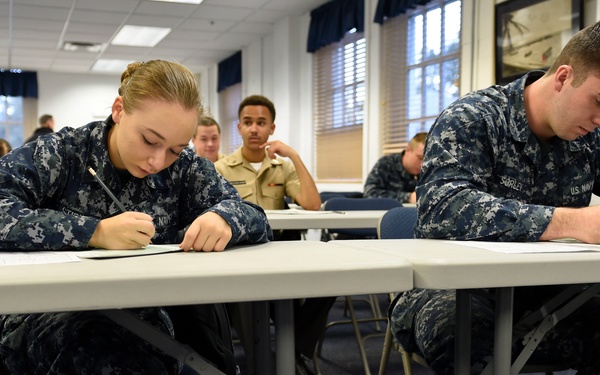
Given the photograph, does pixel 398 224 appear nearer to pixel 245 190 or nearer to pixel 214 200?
pixel 214 200

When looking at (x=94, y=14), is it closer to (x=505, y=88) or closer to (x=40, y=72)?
(x=40, y=72)

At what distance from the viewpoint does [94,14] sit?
670 cm

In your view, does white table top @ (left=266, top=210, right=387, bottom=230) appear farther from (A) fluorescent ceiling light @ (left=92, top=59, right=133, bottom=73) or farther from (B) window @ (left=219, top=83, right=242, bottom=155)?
(A) fluorescent ceiling light @ (left=92, top=59, right=133, bottom=73)

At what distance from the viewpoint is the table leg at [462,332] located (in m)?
1.12

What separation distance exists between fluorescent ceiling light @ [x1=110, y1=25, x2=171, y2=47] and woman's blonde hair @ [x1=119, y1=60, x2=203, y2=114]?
6.38 metres

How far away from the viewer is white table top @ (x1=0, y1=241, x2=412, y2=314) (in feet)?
2.45

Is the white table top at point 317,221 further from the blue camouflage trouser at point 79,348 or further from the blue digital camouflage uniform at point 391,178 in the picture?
the blue digital camouflage uniform at point 391,178

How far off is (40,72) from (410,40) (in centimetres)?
743

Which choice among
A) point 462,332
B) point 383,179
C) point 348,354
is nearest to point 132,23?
point 383,179

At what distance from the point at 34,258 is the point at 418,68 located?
481cm

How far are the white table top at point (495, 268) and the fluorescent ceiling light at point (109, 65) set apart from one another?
9223mm

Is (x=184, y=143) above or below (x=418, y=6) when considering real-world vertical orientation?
below

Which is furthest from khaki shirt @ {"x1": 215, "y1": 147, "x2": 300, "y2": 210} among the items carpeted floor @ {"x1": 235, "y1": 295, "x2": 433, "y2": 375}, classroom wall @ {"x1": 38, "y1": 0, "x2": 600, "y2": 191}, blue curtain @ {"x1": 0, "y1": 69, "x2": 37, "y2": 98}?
blue curtain @ {"x1": 0, "y1": 69, "x2": 37, "y2": 98}

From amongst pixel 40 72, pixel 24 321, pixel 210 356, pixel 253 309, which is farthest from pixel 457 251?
pixel 40 72
